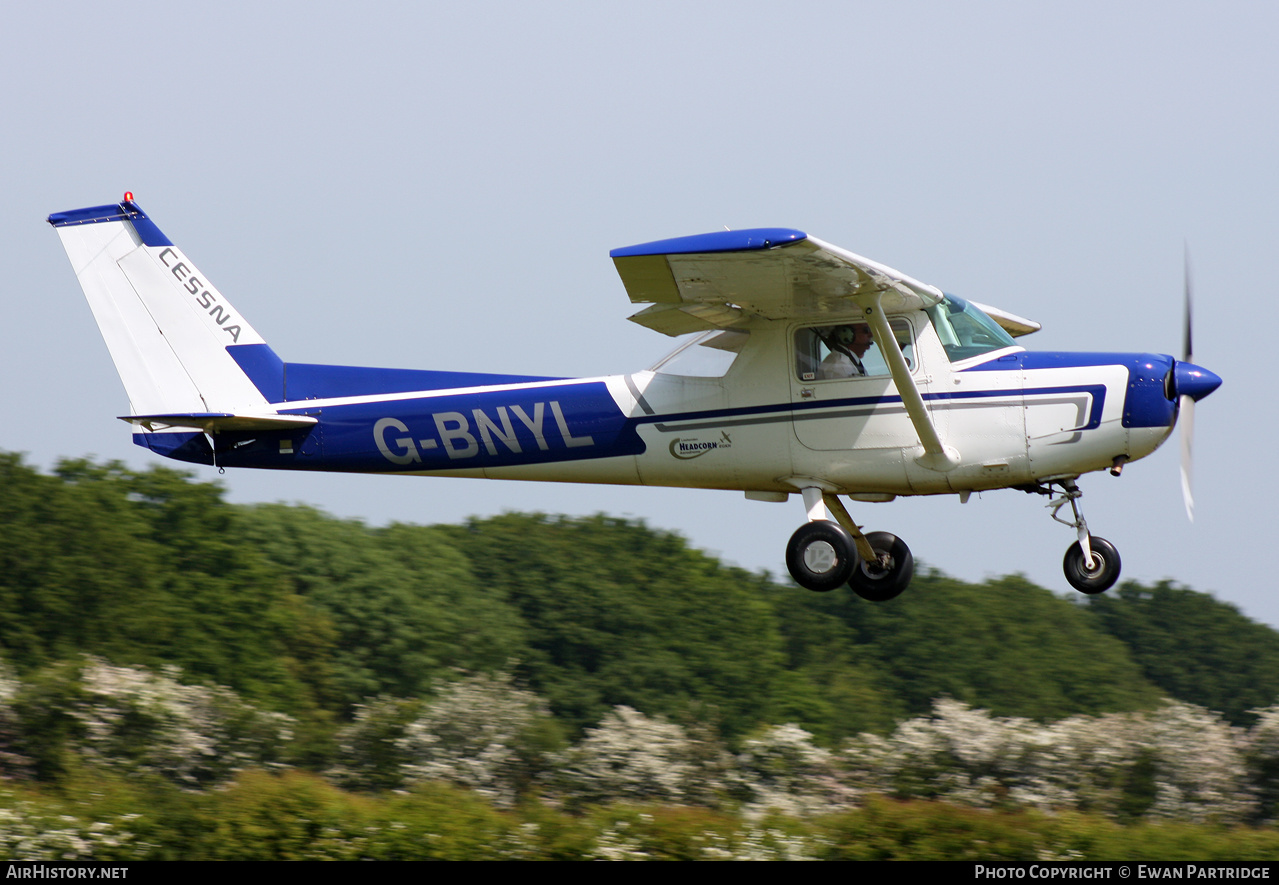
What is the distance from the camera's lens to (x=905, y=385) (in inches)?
450

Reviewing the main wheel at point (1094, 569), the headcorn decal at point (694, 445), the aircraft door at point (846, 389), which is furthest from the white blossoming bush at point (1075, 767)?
the aircraft door at point (846, 389)

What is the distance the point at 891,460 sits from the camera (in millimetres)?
11828

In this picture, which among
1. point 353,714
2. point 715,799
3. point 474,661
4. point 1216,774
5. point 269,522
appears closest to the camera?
point 715,799

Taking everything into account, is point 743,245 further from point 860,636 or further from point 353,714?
point 860,636

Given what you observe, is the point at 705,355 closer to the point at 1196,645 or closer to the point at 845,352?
the point at 845,352

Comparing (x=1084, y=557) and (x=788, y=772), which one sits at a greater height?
(x=1084, y=557)

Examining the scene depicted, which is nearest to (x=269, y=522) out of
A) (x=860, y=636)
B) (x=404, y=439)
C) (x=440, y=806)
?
(x=860, y=636)

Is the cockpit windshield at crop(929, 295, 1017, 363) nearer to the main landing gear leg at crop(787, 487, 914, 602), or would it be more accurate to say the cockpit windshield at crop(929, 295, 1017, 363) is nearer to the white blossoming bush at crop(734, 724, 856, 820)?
the main landing gear leg at crop(787, 487, 914, 602)

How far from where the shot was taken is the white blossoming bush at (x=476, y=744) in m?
27.8

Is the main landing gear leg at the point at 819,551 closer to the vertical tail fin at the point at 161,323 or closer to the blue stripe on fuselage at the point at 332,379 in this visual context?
the blue stripe on fuselage at the point at 332,379

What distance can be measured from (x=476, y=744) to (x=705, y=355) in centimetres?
1844

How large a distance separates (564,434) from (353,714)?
25.2 meters

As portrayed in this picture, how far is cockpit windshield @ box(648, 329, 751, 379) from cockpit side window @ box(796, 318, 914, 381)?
519mm

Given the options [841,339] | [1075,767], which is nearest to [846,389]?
[841,339]
